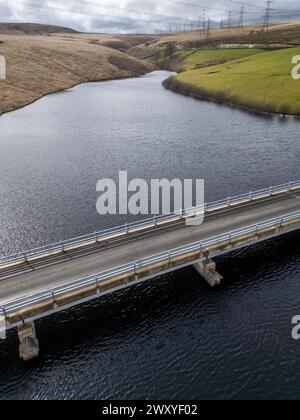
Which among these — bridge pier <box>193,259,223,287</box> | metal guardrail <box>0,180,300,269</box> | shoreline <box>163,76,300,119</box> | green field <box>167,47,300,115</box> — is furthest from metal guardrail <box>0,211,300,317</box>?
green field <box>167,47,300,115</box>

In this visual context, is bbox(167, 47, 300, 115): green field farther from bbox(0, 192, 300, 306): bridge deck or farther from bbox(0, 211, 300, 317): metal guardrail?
bbox(0, 211, 300, 317): metal guardrail

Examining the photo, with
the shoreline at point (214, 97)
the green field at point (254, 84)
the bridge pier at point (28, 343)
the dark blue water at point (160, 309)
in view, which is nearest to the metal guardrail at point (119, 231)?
the dark blue water at point (160, 309)

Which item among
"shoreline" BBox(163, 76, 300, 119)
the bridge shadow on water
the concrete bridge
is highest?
"shoreline" BBox(163, 76, 300, 119)

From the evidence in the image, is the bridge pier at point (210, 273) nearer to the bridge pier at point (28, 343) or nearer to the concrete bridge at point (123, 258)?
the concrete bridge at point (123, 258)

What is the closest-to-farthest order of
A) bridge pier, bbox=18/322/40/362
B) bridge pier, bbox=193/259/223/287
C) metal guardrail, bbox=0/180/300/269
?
1. bridge pier, bbox=18/322/40/362
2. metal guardrail, bbox=0/180/300/269
3. bridge pier, bbox=193/259/223/287

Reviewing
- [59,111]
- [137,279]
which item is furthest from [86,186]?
[59,111]

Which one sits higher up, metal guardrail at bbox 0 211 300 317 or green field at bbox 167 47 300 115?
green field at bbox 167 47 300 115

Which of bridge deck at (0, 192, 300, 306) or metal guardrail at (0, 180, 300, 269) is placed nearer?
bridge deck at (0, 192, 300, 306)
